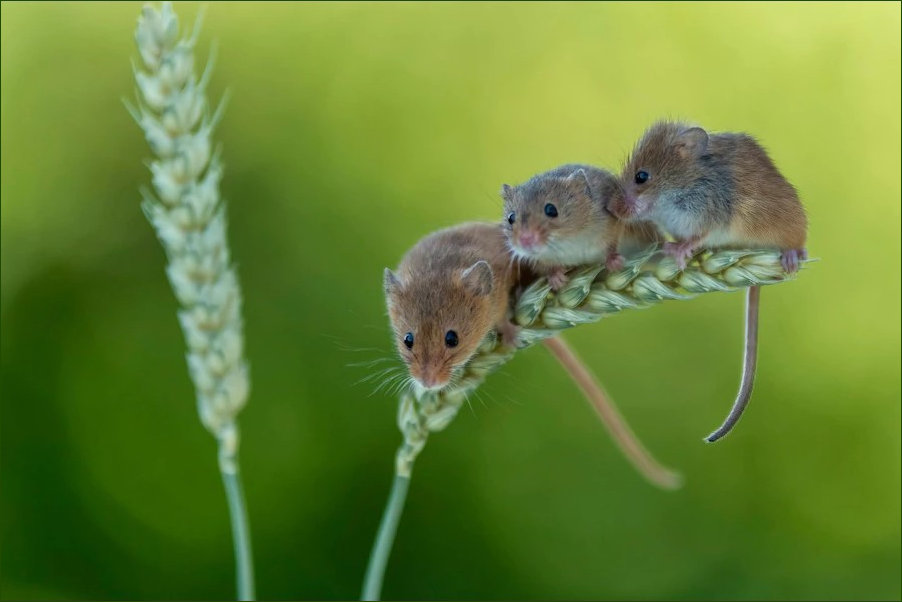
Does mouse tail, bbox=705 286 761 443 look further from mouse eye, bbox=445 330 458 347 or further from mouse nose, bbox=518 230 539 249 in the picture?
mouse eye, bbox=445 330 458 347

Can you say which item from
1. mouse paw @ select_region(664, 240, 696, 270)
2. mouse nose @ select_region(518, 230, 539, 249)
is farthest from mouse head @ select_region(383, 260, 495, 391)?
mouse paw @ select_region(664, 240, 696, 270)

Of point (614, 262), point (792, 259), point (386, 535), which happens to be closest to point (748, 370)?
point (792, 259)

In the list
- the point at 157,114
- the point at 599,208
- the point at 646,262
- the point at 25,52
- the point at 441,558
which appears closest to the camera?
the point at 646,262

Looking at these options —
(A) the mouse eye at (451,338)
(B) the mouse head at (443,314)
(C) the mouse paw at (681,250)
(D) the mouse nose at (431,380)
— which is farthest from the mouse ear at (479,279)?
(C) the mouse paw at (681,250)

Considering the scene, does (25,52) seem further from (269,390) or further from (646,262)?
(646,262)

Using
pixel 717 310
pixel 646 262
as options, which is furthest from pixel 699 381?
pixel 646 262

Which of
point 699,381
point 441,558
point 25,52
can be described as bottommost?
point 441,558

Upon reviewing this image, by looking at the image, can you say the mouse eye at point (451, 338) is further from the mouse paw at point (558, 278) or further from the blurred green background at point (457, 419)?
the blurred green background at point (457, 419)

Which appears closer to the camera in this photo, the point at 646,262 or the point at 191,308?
the point at 646,262
